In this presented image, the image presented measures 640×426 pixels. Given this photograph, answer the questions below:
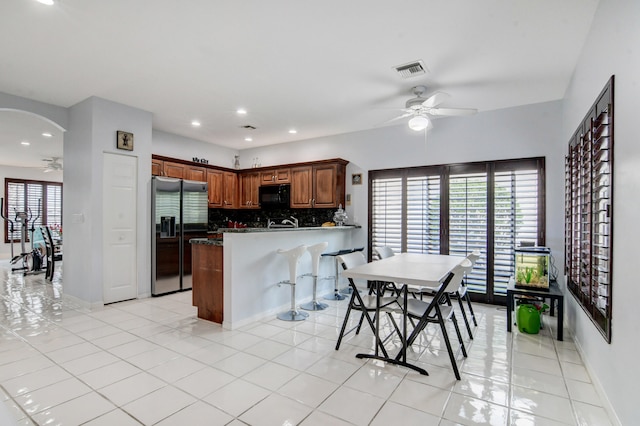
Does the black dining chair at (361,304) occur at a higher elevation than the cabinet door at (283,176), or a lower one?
lower

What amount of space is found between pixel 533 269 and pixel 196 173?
5.57 meters

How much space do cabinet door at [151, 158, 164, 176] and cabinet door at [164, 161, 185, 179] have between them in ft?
0.24

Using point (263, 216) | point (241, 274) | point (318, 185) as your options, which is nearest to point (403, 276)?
point (241, 274)

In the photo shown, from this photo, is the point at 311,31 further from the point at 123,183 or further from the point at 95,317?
the point at 95,317

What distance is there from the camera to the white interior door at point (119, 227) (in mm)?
4430

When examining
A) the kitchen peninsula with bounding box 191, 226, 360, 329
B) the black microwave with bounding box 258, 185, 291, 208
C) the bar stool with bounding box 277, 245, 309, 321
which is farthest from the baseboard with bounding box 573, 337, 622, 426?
the black microwave with bounding box 258, 185, 291, 208

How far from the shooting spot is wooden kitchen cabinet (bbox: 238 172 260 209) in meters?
6.88

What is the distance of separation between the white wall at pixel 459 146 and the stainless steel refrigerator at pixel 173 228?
219cm

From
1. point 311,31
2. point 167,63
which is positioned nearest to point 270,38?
point 311,31

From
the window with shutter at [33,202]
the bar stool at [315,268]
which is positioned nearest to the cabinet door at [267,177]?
the bar stool at [315,268]

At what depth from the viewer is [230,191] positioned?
698 cm

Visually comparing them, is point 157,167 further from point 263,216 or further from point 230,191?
point 263,216

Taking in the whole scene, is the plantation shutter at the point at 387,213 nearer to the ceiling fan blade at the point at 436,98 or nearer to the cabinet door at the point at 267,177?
the cabinet door at the point at 267,177

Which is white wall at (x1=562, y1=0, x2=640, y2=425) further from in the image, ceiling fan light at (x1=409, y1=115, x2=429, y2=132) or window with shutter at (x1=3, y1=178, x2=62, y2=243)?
window with shutter at (x1=3, y1=178, x2=62, y2=243)
